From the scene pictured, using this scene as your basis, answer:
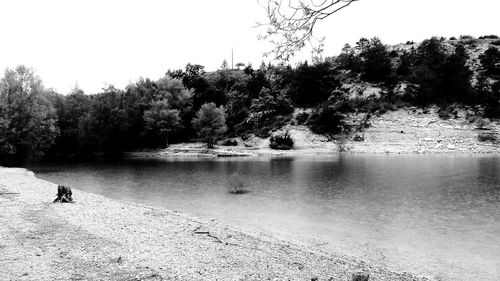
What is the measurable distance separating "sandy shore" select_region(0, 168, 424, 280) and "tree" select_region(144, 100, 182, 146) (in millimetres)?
58589

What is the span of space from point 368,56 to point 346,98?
13.3 meters

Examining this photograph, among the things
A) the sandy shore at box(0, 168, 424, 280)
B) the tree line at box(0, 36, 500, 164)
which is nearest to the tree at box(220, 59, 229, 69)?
Result: the tree line at box(0, 36, 500, 164)

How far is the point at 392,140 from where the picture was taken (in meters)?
66.3

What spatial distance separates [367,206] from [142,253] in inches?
594

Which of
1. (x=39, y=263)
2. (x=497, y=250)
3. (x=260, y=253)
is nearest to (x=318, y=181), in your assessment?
(x=497, y=250)

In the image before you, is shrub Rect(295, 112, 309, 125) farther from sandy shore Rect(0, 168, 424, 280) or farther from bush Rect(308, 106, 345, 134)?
sandy shore Rect(0, 168, 424, 280)

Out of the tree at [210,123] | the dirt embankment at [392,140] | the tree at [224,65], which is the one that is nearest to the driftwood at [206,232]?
the dirt embankment at [392,140]

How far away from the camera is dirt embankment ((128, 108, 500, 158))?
6300 cm

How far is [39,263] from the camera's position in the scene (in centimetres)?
917

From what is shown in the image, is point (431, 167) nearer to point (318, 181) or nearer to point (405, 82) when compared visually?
point (318, 181)

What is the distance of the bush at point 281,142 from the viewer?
67812 mm

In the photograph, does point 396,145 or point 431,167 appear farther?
point 396,145

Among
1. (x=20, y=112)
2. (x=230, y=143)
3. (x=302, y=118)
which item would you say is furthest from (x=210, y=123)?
(x=20, y=112)

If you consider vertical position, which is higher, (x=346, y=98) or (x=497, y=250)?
(x=346, y=98)
